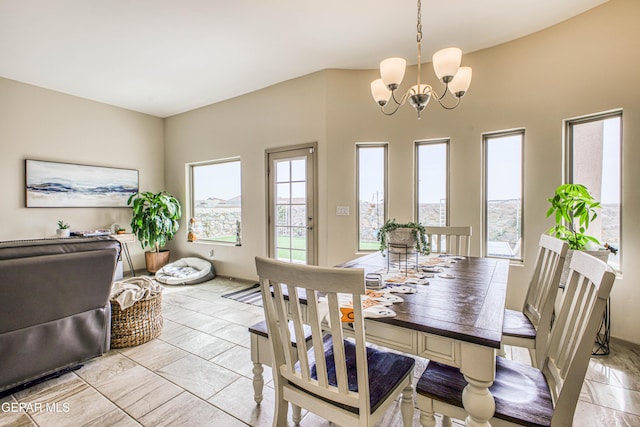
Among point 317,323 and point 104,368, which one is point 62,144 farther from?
point 317,323

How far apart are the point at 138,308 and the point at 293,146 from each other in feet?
8.78

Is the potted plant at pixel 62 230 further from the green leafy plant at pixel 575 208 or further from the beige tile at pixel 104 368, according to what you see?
the green leafy plant at pixel 575 208

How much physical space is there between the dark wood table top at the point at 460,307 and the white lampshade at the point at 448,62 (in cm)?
134

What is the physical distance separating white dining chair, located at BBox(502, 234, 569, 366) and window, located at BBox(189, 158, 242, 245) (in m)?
4.03

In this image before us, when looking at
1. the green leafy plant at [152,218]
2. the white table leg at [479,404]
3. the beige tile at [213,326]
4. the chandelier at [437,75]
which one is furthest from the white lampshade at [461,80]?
the green leafy plant at [152,218]

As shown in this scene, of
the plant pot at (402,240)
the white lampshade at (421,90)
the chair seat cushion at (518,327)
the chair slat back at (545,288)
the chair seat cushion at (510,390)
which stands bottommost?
Result: the chair seat cushion at (510,390)

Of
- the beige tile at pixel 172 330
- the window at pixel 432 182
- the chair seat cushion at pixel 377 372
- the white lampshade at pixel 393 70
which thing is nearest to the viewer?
the chair seat cushion at pixel 377 372

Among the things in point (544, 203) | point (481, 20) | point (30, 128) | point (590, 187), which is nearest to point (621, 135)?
point (590, 187)

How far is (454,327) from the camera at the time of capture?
107 centimetres

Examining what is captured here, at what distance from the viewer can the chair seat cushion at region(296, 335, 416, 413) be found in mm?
1146

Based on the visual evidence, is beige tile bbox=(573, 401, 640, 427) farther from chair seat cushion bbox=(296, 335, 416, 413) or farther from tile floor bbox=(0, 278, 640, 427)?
chair seat cushion bbox=(296, 335, 416, 413)

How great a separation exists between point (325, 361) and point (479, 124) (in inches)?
126

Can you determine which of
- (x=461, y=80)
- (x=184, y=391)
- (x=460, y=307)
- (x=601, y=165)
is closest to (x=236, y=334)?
(x=184, y=391)

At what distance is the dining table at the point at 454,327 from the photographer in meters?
1.00
